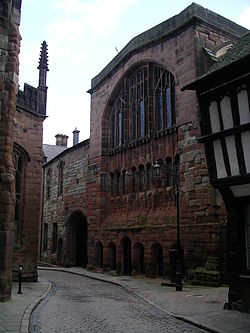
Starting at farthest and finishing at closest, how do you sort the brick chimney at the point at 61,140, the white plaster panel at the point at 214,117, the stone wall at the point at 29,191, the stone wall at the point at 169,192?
the brick chimney at the point at 61,140, the stone wall at the point at 29,191, the stone wall at the point at 169,192, the white plaster panel at the point at 214,117

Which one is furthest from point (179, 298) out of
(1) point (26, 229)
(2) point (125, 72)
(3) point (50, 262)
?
(3) point (50, 262)

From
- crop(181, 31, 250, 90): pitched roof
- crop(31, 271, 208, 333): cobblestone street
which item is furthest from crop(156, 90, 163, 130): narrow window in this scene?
crop(31, 271, 208, 333): cobblestone street

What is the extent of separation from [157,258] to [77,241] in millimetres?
10565

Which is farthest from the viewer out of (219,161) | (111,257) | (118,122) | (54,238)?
(54,238)

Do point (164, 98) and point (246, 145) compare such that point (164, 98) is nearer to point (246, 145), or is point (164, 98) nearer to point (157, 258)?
point (157, 258)

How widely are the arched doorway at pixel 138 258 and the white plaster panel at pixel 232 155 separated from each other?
37.1ft

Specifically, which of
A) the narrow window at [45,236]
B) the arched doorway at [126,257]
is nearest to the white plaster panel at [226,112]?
the arched doorway at [126,257]

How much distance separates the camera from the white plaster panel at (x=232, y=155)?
946 cm

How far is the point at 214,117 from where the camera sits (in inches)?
398

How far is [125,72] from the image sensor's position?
2264 cm

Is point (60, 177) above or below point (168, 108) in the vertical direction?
below

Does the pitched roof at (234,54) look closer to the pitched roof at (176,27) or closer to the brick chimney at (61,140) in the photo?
the pitched roof at (176,27)

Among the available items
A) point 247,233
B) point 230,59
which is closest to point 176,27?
point 230,59

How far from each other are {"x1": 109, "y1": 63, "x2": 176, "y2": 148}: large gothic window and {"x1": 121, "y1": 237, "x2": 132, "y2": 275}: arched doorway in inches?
215
